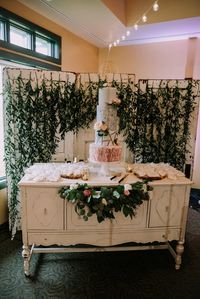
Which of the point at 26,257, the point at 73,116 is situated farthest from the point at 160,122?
the point at 26,257

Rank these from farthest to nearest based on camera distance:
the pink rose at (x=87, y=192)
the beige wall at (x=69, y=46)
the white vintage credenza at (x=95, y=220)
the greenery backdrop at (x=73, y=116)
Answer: the beige wall at (x=69, y=46) → the greenery backdrop at (x=73, y=116) → the white vintage credenza at (x=95, y=220) → the pink rose at (x=87, y=192)

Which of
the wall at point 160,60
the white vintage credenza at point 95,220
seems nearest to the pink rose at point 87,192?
the white vintage credenza at point 95,220

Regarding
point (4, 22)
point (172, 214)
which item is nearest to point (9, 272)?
point (172, 214)

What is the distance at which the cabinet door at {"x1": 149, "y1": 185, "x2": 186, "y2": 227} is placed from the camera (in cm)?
201

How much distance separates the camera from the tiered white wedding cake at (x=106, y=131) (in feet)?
6.39

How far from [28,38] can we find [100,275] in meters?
3.12

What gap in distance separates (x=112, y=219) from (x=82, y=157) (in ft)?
3.70

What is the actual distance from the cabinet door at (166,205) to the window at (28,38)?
2.45 m

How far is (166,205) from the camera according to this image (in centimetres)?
204

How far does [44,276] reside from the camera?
204cm

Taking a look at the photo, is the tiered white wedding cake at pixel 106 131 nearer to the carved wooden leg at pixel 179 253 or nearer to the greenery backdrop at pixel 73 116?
the greenery backdrop at pixel 73 116

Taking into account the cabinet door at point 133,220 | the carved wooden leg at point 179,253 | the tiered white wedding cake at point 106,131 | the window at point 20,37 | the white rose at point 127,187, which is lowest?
the carved wooden leg at point 179,253

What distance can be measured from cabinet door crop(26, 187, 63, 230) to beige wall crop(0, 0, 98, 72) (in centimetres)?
222

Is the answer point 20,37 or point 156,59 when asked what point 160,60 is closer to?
point 156,59
